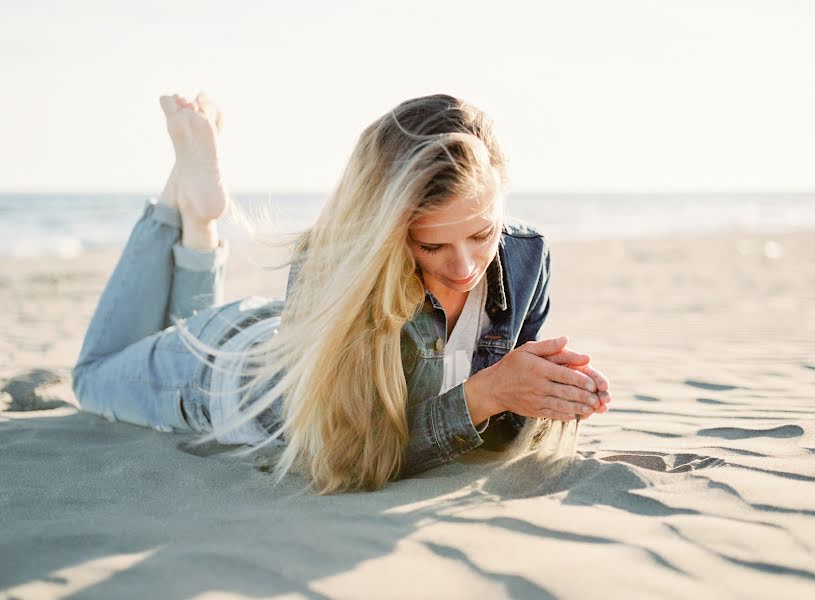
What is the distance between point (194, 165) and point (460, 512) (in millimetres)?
2233

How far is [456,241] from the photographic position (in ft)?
7.47

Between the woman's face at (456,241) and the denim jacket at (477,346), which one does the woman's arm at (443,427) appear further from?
the woman's face at (456,241)

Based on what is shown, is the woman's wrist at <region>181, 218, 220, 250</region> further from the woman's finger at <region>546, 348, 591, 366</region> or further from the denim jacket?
the woman's finger at <region>546, 348, 591, 366</region>

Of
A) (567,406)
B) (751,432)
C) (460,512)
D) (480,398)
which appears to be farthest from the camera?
(751,432)

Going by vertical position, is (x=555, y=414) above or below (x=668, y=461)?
above

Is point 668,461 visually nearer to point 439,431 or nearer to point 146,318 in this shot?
point 439,431

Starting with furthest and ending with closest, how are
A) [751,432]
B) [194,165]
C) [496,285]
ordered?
[194,165], [751,432], [496,285]

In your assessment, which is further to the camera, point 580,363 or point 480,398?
point 480,398

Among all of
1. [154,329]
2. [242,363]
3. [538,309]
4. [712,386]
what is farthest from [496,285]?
[154,329]

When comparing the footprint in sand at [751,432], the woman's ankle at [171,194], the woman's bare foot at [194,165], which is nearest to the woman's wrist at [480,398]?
the footprint in sand at [751,432]

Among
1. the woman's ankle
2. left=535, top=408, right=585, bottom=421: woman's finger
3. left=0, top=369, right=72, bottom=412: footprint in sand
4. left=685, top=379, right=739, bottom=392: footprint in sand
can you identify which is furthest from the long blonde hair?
left=685, top=379, right=739, bottom=392: footprint in sand

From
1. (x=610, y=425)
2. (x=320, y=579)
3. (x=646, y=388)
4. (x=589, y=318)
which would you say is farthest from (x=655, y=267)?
(x=320, y=579)

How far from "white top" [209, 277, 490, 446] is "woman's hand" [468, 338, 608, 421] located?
9.7 inches

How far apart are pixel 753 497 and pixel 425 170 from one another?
1294 mm
